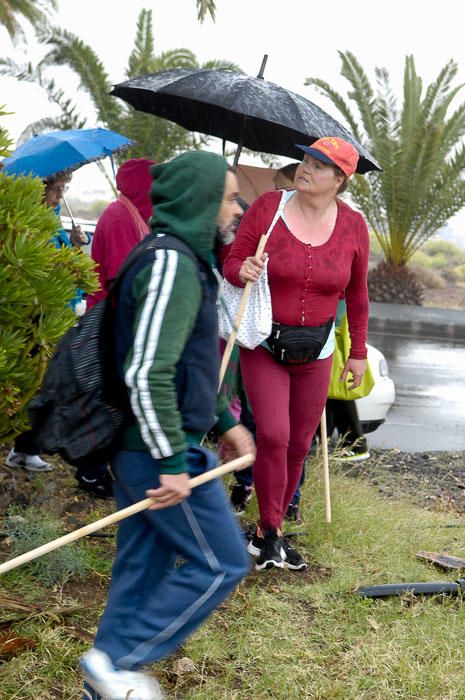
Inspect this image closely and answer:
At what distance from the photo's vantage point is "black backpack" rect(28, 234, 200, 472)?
8.98 ft

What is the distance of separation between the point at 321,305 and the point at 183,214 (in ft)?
5.70

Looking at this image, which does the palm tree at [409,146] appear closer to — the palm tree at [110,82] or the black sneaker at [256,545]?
the palm tree at [110,82]

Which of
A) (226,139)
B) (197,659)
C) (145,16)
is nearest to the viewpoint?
(197,659)

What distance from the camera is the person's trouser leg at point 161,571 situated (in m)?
2.73

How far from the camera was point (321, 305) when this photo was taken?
4418 millimetres

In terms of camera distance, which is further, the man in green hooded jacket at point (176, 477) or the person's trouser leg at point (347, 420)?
the person's trouser leg at point (347, 420)

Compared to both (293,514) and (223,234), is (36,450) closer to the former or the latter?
(293,514)

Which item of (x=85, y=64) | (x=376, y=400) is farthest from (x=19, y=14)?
(x=376, y=400)

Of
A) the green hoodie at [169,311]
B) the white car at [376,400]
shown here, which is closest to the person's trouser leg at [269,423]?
the green hoodie at [169,311]

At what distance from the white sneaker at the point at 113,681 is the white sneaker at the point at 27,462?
8.17 feet

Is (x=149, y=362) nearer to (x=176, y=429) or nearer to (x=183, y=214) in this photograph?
(x=176, y=429)

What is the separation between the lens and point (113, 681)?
2.70 m

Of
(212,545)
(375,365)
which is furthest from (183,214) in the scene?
(375,365)

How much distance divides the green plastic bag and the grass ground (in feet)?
4.80
